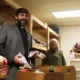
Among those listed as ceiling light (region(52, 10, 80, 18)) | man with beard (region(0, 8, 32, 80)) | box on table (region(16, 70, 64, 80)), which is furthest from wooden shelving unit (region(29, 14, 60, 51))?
box on table (region(16, 70, 64, 80))

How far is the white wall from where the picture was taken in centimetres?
565

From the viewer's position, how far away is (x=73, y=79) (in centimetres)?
183

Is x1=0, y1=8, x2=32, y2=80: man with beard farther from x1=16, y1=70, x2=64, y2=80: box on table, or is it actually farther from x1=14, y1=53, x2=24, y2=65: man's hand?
x1=16, y1=70, x2=64, y2=80: box on table

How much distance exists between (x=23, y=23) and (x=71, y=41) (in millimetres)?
3618

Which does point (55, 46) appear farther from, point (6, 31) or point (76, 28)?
point (76, 28)

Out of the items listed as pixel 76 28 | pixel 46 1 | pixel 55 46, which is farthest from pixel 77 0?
pixel 76 28

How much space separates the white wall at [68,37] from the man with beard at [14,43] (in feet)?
11.5

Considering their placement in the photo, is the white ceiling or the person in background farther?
the person in background

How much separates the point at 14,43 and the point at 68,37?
12.3 ft

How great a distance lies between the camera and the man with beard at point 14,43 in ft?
6.76

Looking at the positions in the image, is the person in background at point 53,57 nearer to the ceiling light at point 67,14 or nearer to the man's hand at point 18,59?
the ceiling light at point 67,14

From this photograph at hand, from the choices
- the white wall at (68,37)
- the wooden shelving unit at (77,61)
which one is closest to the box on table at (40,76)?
the wooden shelving unit at (77,61)

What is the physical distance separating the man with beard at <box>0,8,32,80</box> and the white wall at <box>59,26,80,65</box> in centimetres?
352

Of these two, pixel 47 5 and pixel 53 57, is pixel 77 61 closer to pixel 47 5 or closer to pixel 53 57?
pixel 53 57
